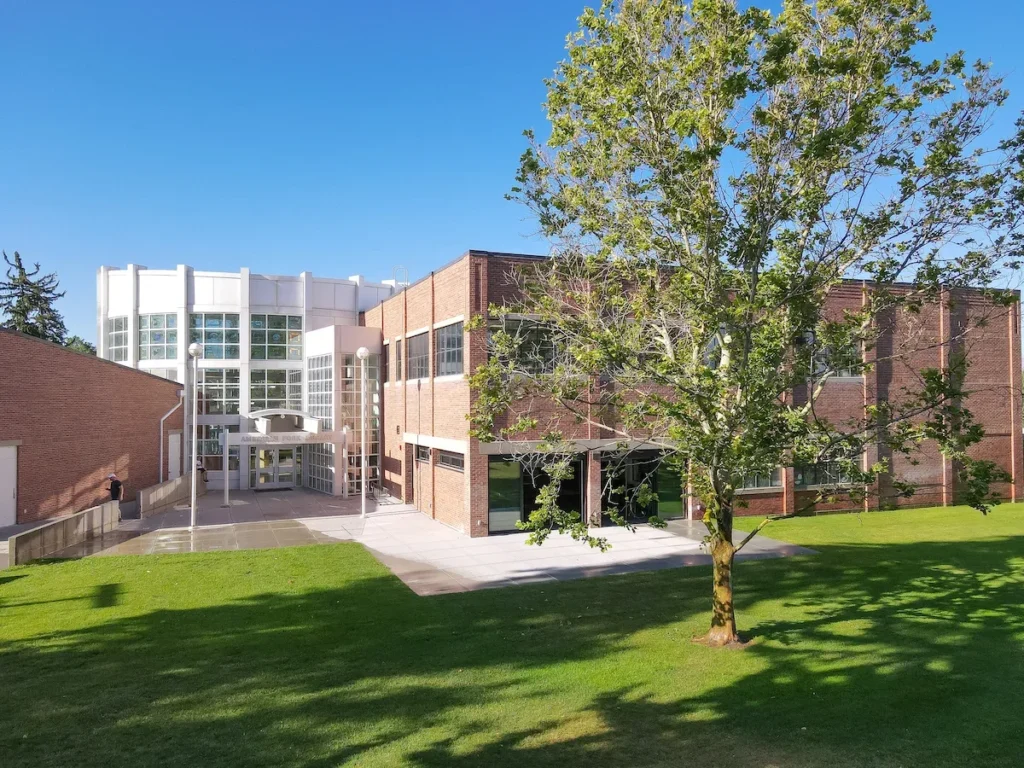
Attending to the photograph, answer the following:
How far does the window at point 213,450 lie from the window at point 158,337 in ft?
12.6

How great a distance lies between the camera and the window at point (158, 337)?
34156 mm

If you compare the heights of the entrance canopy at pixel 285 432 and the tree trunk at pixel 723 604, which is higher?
the entrance canopy at pixel 285 432

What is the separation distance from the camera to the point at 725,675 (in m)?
9.53

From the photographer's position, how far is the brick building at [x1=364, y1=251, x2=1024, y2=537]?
20484mm

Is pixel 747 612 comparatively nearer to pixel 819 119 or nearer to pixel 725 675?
pixel 725 675

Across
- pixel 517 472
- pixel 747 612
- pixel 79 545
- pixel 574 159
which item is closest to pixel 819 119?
pixel 574 159

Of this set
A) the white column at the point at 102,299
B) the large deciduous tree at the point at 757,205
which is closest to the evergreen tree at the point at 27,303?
the white column at the point at 102,299

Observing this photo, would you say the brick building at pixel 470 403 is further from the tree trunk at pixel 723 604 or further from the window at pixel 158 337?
the window at pixel 158 337

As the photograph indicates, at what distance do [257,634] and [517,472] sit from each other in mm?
10857

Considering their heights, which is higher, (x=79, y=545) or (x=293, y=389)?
(x=293, y=389)

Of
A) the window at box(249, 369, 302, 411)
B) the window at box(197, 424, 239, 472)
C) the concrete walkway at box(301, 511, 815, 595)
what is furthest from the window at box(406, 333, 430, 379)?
the window at box(197, 424, 239, 472)

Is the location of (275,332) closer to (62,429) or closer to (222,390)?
(222,390)

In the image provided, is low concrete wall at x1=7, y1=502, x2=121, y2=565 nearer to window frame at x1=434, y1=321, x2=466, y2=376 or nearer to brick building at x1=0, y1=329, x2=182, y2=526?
brick building at x1=0, y1=329, x2=182, y2=526

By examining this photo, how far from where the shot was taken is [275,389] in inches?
1382
